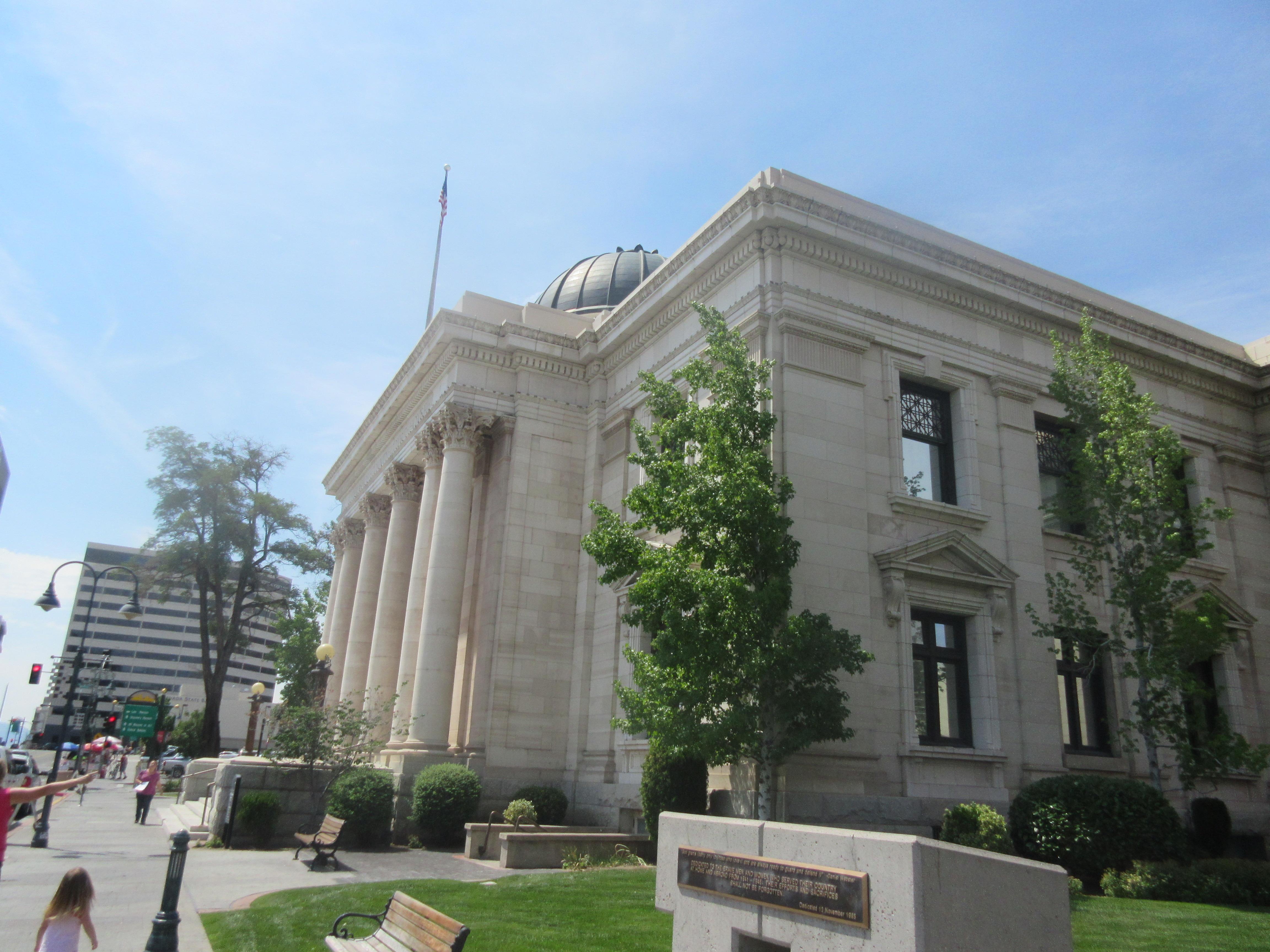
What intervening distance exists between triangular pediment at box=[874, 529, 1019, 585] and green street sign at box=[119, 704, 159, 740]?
60493 millimetres

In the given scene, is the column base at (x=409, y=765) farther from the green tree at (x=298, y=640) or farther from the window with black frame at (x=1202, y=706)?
the green tree at (x=298, y=640)

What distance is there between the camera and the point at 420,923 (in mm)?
8562

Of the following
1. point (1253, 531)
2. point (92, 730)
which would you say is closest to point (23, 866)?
point (1253, 531)

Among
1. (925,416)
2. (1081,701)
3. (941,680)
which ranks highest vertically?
(925,416)

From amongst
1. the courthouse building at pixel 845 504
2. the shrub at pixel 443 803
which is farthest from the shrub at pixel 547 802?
the shrub at pixel 443 803

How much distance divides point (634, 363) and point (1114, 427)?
12552mm

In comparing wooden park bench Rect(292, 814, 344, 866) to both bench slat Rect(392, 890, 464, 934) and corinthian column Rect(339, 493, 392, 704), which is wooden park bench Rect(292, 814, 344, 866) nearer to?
bench slat Rect(392, 890, 464, 934)

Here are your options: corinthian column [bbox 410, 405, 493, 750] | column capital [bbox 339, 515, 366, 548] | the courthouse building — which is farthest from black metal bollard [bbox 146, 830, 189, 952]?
column capital [bbox 339, 515, 366, 548]

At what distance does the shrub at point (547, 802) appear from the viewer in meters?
23.5

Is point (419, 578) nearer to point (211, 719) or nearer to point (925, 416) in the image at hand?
point (925, 416)

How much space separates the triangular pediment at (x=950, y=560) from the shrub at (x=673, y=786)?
5.76 metres

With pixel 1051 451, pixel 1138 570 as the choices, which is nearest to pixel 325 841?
pixel 1138 570

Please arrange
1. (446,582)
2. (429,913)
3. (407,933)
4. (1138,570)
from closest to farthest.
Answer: (429,913) → (407,933) → (1138,570) → (446,582)

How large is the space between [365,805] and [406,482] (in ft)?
45.6
